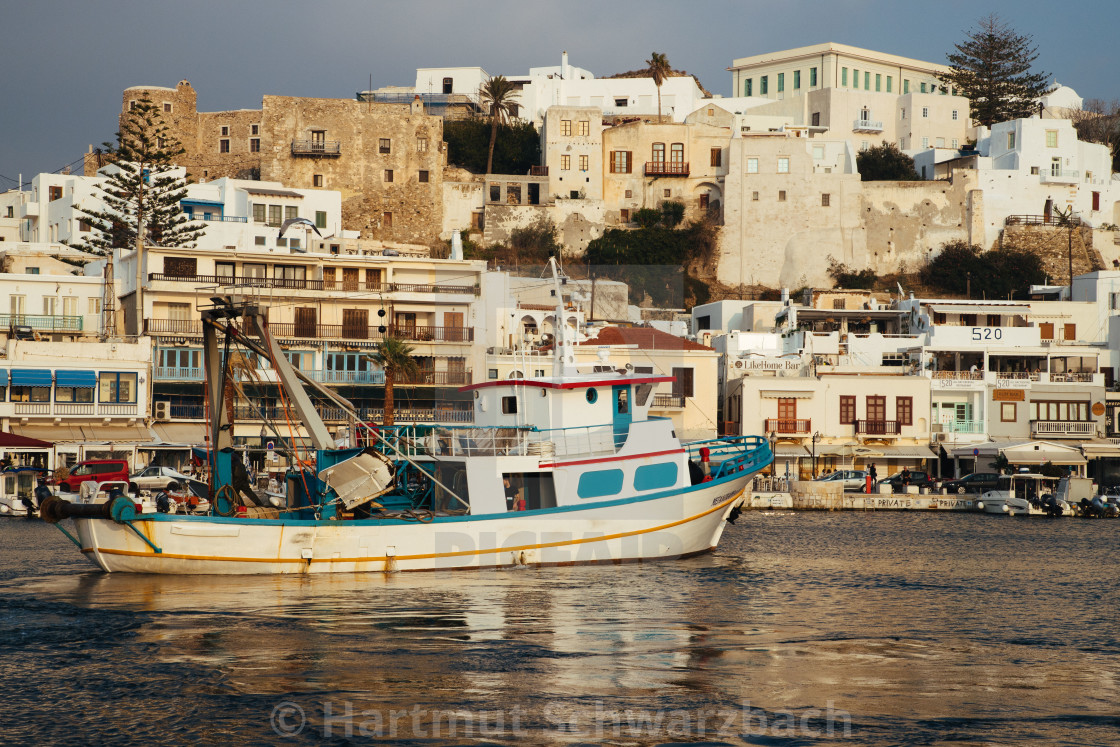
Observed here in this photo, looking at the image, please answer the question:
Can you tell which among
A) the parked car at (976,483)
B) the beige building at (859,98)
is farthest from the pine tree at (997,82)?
the parked car at (976,483)

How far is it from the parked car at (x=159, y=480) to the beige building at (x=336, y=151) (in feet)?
117

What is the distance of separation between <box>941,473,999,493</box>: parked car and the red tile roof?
10331mm

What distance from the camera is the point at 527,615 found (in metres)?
17.8

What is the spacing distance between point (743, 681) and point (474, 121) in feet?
A: 211

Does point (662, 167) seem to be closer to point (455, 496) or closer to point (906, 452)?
point (906, 452)

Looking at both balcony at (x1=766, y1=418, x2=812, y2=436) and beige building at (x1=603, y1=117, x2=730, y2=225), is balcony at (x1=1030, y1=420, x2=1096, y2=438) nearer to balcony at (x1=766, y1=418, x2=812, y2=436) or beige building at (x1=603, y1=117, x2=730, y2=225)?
balcony at (x1=766, y1=418, x2=812, y2=436)

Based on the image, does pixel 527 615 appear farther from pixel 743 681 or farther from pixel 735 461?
pixel 735 461

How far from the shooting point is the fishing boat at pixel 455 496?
20.5m

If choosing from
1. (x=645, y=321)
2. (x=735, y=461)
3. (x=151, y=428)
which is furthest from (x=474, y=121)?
(x=735, y=461)

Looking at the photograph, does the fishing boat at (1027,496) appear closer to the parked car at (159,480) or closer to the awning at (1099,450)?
the awning at (1099,450)

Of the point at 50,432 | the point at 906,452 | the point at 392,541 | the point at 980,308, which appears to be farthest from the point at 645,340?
the point at 392,541

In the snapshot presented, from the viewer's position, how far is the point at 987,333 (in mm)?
48719

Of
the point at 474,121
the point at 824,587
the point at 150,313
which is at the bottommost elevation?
the point at 824,587

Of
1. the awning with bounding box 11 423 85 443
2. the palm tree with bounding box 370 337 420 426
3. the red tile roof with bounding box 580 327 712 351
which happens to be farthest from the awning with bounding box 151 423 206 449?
the red tile roof with bounding box 580 327 712 351
